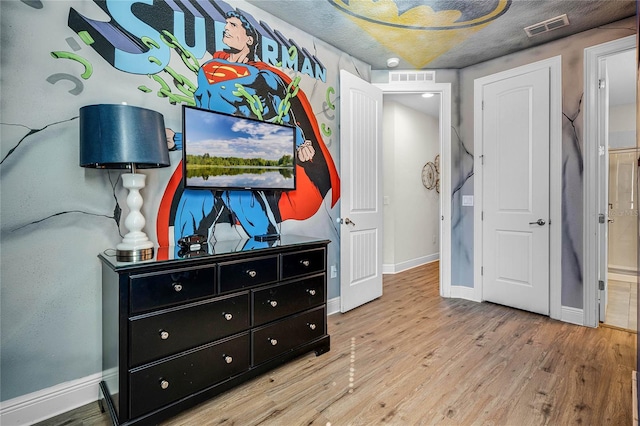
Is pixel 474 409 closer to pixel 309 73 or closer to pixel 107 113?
pixel 107 113

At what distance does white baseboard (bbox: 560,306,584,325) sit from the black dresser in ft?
8.17

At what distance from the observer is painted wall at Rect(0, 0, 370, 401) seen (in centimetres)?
163

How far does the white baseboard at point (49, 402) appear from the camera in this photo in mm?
1626

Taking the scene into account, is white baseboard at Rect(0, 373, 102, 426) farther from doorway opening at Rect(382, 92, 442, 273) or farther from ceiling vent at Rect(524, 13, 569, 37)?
ceiling vent at Rect(524, 13, 569, 37)

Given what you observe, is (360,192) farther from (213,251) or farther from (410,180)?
(410,180)

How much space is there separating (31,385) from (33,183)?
103cm

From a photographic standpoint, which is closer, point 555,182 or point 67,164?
point 67,164

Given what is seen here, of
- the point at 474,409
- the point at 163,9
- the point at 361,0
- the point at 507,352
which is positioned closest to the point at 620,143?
the point at 507,352

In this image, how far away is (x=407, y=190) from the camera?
17.9 ft

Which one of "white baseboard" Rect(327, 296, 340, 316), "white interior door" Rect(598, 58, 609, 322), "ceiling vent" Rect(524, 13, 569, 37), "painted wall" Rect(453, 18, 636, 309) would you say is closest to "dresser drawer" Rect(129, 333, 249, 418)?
"white baseboard" Rect(327, 296, 340, 316)

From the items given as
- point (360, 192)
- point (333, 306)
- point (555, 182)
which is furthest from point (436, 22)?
point (333, 306)

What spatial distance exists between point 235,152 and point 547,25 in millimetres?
2893

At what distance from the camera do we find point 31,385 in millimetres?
1679

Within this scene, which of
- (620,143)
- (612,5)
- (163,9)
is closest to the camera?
(163,9)
